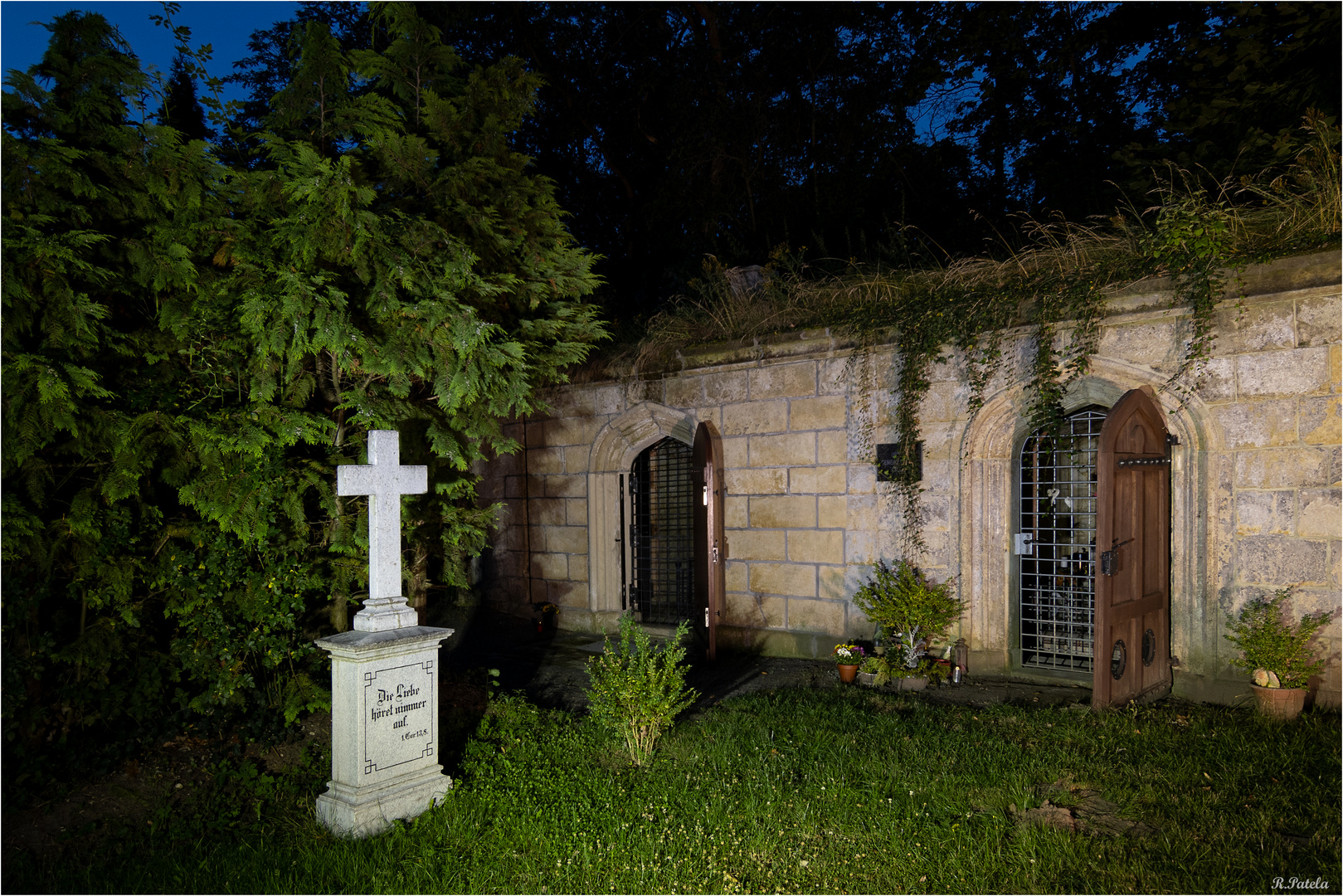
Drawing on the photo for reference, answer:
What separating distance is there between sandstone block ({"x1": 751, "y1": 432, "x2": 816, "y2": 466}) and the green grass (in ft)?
10.4

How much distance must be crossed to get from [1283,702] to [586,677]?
5537 mm

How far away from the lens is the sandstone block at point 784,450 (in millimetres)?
7945

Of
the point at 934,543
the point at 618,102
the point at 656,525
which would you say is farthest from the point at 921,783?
the point at 618,102

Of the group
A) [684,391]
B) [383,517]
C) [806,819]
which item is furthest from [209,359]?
[684,391]

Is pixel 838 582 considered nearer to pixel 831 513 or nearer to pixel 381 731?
pixel 831 513

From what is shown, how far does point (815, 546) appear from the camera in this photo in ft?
26.0

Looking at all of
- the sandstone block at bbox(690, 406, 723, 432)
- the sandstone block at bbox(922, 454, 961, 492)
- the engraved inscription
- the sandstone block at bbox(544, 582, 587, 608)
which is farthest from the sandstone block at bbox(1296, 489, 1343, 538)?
the sandstone block at bbox(544, 582, 587, 608)

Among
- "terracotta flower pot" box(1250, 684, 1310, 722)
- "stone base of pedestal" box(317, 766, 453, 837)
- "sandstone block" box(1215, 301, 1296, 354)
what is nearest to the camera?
"stone base of pedestal" box(317, 766, 453, 837)

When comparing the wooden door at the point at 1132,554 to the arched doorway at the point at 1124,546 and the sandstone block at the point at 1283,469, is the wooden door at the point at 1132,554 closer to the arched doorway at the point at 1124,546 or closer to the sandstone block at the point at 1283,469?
the arched doorway at the point at 1124,546

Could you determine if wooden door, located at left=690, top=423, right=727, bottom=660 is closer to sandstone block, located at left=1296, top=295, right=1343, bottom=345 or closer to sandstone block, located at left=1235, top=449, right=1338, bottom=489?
sandstone block, located at left=1235, top=449, right=1338, bottom=489

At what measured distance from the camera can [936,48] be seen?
42.4ft

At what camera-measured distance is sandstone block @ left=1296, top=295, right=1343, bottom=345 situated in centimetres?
537

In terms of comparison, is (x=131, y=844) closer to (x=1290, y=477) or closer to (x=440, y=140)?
(x=440, y=140)

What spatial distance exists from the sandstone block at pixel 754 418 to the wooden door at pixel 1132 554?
3.21 metres
